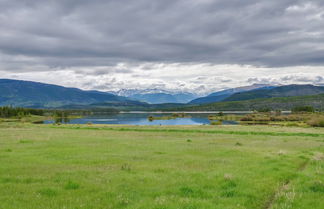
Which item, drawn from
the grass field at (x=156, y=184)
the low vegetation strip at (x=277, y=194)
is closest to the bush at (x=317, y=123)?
the grass field at (x=156, y=184)

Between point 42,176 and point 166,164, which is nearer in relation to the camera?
point 42,176

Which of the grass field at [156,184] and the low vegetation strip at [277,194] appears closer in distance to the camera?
the grass field at [156,184]

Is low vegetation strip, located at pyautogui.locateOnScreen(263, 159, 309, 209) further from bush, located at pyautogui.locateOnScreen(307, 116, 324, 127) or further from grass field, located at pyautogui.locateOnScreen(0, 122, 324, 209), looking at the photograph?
bush, located at pyautogui.locateOnScreen(307, 116, 324, 127)

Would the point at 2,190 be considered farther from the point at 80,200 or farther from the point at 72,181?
the point at 80,200

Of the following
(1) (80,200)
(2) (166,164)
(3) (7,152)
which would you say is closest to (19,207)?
(1) (80,200)

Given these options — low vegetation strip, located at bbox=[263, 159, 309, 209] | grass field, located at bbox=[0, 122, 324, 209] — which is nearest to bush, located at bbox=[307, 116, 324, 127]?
grass field, located at bbox=[0, 122, 324, 209]

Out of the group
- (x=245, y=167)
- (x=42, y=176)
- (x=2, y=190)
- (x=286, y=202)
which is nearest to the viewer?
(x=286, y=202)

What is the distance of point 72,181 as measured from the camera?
14305mm

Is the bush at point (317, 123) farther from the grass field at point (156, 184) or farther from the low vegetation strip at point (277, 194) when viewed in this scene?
the low vegetation strip at point (277, 194)

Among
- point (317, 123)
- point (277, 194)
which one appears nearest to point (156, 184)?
point (277, 194)

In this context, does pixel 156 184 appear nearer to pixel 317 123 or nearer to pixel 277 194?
pixel 277 194

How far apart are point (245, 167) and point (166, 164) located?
207 inches

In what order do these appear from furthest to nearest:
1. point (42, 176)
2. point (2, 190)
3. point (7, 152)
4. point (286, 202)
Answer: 1. point (7, 152)
2. point (42, 176)
3. point (2, 190)
4. point (286, 202)

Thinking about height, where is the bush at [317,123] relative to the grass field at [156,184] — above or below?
below
